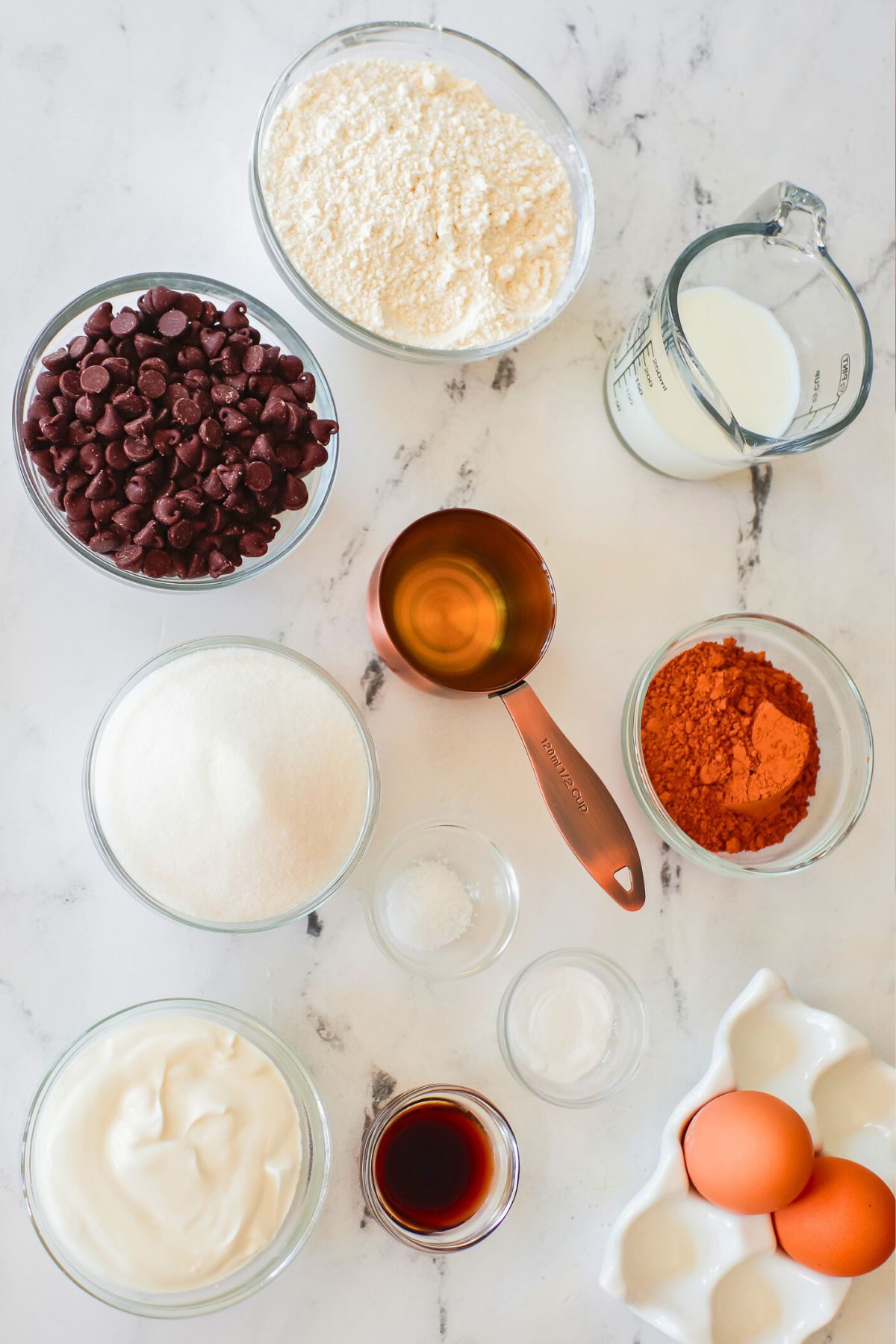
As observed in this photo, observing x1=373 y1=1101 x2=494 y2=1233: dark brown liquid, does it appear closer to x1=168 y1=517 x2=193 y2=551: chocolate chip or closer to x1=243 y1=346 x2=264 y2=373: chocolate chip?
x1=168 y1=517 x2=193 y2=551: chocolate chip

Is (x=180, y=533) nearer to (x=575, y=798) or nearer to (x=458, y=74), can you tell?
(x=575, y=798)

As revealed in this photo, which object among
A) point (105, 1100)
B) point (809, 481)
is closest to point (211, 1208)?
point (105, 1100)

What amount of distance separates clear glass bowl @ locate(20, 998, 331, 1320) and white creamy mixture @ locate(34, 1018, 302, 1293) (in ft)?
0.04

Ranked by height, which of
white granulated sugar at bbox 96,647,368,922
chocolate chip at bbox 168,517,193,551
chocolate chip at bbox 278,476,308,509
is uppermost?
chocolate chip at bbox 278,476,308,509

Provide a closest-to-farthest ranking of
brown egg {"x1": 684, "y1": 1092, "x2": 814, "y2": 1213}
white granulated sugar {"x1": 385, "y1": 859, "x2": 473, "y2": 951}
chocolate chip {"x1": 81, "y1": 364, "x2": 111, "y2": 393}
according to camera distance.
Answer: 1. chocolate chip {"x1": 81, "y1": 364, "x2": 111, "y2": 393}
2. brown egg {"x1": 684, "y1": 1092, "x2": 814, "y2": 1213}
3. white granulated sugar {"x1": 385, "y1": 859, "x2": 473, "y2": 951}

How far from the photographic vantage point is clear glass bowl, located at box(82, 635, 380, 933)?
48.1 inches

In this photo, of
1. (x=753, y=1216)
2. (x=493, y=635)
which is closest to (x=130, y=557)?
(x=493, y=635)

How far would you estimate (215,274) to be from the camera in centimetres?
140

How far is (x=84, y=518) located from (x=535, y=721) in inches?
25.7

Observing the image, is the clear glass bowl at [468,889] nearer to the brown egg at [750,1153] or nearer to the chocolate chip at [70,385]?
the brown egg at [750,1153]

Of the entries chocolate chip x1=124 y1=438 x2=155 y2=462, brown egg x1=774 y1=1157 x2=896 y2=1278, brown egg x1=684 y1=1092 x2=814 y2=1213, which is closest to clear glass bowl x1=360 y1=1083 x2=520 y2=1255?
brown egg x1=684 y1=1092 x2=814 y2=1213

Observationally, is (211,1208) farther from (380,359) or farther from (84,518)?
(380,359)

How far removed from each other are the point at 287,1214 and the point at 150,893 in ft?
1.50

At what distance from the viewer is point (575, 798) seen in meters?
1.32
